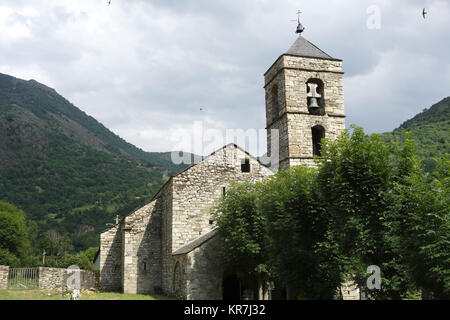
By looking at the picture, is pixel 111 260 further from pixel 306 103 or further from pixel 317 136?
pixel 306 103

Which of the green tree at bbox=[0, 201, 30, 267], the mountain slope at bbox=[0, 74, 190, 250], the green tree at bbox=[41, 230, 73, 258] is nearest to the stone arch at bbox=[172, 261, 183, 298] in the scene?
the green tree at bbox=[0, 201, 30, 267]

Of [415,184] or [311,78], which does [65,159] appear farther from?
[415,184]

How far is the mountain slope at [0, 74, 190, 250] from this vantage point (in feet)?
276

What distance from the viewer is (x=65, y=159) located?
336 ft

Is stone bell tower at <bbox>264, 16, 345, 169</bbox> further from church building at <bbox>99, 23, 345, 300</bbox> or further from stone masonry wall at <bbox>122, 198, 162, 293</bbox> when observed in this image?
stone masonry wall at <bbox>122, 198, 162, 293</bbox>

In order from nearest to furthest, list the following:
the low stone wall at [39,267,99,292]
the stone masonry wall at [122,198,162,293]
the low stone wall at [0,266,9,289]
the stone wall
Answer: the stone masonry wall at [122,198,162,293] < the stone wall < the low stone wall at [0,266,9,289] < the low stone wall at [39,267,99,292]

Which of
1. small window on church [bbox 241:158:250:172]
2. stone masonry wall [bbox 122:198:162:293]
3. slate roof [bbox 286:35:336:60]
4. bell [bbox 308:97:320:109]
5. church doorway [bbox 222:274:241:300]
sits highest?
slate roof [bbox 286:35:336:60]

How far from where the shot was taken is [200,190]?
21.0m

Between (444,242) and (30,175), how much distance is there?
97429 millimetres

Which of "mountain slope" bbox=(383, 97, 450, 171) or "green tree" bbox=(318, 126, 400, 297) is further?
"mountain slope" bbox=(383, 97, 450, 171)

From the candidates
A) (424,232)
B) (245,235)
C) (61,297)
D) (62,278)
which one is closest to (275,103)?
(245,235)

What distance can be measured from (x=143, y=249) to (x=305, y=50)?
15746mm

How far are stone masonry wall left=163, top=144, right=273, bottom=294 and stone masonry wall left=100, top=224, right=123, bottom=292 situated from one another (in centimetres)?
494
